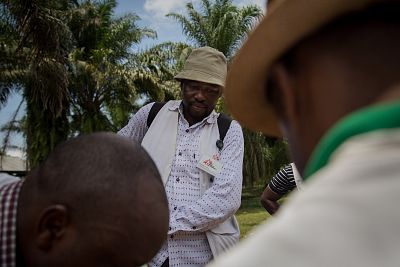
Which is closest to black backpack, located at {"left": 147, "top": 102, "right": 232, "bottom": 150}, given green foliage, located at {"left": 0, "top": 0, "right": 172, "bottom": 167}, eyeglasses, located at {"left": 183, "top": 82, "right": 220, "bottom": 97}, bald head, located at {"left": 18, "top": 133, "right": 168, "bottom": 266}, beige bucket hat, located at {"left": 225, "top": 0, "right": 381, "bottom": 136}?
eyeglasses, located at {"left": 183, "top": 82, "right": 220, "bottom": 97}

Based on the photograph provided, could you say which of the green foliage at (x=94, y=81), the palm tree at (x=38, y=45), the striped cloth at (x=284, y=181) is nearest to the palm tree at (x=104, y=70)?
the green foliage at (x=94, y=81)

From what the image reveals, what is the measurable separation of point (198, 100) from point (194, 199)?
0.70 metres

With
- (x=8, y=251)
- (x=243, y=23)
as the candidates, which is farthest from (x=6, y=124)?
(x=8, y=251)

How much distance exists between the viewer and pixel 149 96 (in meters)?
23.7

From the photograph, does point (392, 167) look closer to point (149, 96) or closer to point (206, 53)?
point (206, 53)

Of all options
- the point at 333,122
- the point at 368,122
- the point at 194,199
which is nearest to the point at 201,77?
the point at 194,199

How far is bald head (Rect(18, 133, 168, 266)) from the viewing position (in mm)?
1453

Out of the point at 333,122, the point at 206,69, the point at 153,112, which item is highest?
the point at 206,69

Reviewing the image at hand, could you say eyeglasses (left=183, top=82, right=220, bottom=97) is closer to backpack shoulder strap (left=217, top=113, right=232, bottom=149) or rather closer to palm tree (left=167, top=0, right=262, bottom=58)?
backpack shoulder strap (left=217, top=113, right=232, bottom=149)

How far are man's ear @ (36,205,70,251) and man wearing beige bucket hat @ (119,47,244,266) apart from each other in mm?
1626

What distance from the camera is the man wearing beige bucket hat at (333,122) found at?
60 cm

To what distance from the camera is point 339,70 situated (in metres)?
0.78

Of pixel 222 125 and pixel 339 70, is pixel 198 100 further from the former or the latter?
pixel 339 70

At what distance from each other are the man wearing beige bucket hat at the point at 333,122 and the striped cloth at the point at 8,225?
30.7 inches
